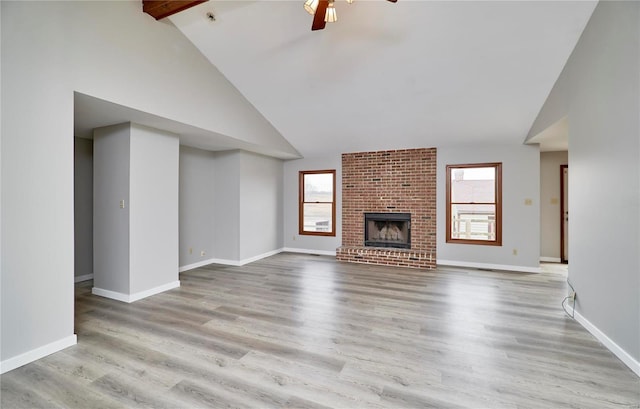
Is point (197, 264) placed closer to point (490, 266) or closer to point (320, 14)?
point (320, 14)

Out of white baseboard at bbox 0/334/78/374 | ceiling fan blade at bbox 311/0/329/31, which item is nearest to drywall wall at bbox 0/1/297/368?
white baseboard at bbox 0/334/78/374

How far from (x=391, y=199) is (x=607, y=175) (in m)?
3.78

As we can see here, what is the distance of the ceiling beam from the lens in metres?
2.90

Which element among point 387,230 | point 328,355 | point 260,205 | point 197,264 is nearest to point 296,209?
point 260,205

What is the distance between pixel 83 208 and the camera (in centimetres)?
452

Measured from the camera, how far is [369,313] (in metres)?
3.22

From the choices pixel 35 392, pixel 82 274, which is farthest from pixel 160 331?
pixel 82 274

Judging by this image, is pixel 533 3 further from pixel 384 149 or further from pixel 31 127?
pixel 31 127

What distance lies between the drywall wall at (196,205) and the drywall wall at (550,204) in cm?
683

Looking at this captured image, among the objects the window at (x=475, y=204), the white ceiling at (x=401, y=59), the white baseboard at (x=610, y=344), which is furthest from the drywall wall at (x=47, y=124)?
the window at (x=475, y=204)

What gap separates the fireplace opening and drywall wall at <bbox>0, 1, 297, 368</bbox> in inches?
186

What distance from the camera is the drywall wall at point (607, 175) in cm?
218

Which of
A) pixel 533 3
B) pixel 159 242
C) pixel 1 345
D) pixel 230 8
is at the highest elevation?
pixel 230 8

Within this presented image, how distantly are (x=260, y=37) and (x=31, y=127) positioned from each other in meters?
2.49
